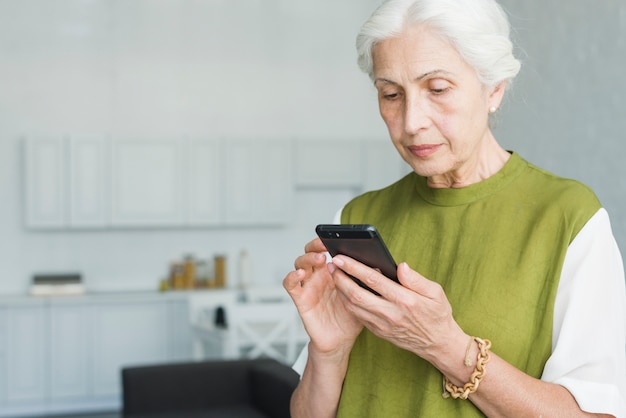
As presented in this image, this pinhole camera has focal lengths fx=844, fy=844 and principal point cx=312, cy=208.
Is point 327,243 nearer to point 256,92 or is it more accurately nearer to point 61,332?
point 61,332

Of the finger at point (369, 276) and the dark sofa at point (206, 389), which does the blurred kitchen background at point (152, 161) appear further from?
the finger at point (369, 276)

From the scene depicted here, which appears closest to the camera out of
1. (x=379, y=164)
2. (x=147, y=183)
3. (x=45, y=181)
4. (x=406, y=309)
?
(x=406, y=309)

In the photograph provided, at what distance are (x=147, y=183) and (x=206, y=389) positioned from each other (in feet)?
8.77

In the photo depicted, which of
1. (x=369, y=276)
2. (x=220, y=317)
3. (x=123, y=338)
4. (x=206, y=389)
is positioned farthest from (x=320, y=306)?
(x=123, y=338)

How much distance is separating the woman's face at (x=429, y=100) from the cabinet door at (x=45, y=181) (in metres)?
5.62

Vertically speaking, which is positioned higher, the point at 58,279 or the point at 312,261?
the point at 312,261

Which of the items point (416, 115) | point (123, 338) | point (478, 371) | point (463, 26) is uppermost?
point (463, 26)

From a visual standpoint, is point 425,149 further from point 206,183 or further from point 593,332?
point 206,183

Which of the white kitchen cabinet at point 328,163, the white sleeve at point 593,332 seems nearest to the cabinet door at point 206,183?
the white kitchen cabinet at point 328,163

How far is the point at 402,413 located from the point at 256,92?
6.14 metres

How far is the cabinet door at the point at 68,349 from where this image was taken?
647 cm

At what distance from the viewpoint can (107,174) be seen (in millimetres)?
6730

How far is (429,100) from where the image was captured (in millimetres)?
1382

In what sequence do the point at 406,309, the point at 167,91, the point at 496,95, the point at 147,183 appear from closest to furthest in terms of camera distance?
the point at 406,309
the point at 496,95
the point at 147,183
the point at 167,91
